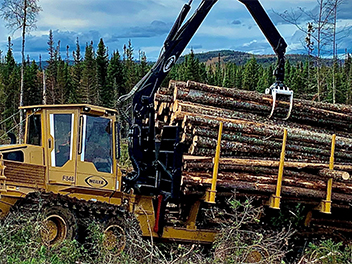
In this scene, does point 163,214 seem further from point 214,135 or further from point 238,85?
point 238,85

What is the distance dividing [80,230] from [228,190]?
2.78 meters

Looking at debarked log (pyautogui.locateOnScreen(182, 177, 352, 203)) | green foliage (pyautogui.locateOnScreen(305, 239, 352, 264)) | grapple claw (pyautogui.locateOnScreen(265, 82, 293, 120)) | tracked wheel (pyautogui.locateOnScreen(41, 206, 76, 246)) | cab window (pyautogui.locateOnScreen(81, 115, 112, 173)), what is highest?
grapple claw (pyautogui.locateOnScreen(265, 82, 293, 120))

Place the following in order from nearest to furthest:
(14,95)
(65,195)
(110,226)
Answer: (65,195), (110,226), (14,95)

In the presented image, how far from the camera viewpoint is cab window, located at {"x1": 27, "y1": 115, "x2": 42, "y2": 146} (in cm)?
789

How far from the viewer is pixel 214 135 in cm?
789

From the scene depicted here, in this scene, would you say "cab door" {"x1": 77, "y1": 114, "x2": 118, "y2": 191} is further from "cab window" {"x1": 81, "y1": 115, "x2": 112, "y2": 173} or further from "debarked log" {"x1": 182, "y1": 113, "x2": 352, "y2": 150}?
"debarked log" {"x1": 182, "y1": 113, "x2": 352, "y2": 150}

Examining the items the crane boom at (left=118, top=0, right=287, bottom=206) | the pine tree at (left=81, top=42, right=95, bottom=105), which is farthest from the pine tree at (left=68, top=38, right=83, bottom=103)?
the crane boom at (left=118, top=0, right=287, bottom=206)

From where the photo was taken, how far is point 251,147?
804 cm

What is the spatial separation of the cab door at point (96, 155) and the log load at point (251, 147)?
1361 mm

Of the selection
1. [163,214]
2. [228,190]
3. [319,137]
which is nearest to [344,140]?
[319,137]

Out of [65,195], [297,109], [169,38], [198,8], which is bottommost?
[65,195]

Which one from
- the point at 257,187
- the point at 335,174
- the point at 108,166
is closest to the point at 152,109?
the point at 108,166

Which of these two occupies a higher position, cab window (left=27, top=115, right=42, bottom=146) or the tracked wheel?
cab window (left=27, top=115, right=42, bottom=146)

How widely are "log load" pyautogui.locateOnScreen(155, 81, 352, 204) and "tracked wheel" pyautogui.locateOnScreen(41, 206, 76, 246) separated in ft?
6.99
